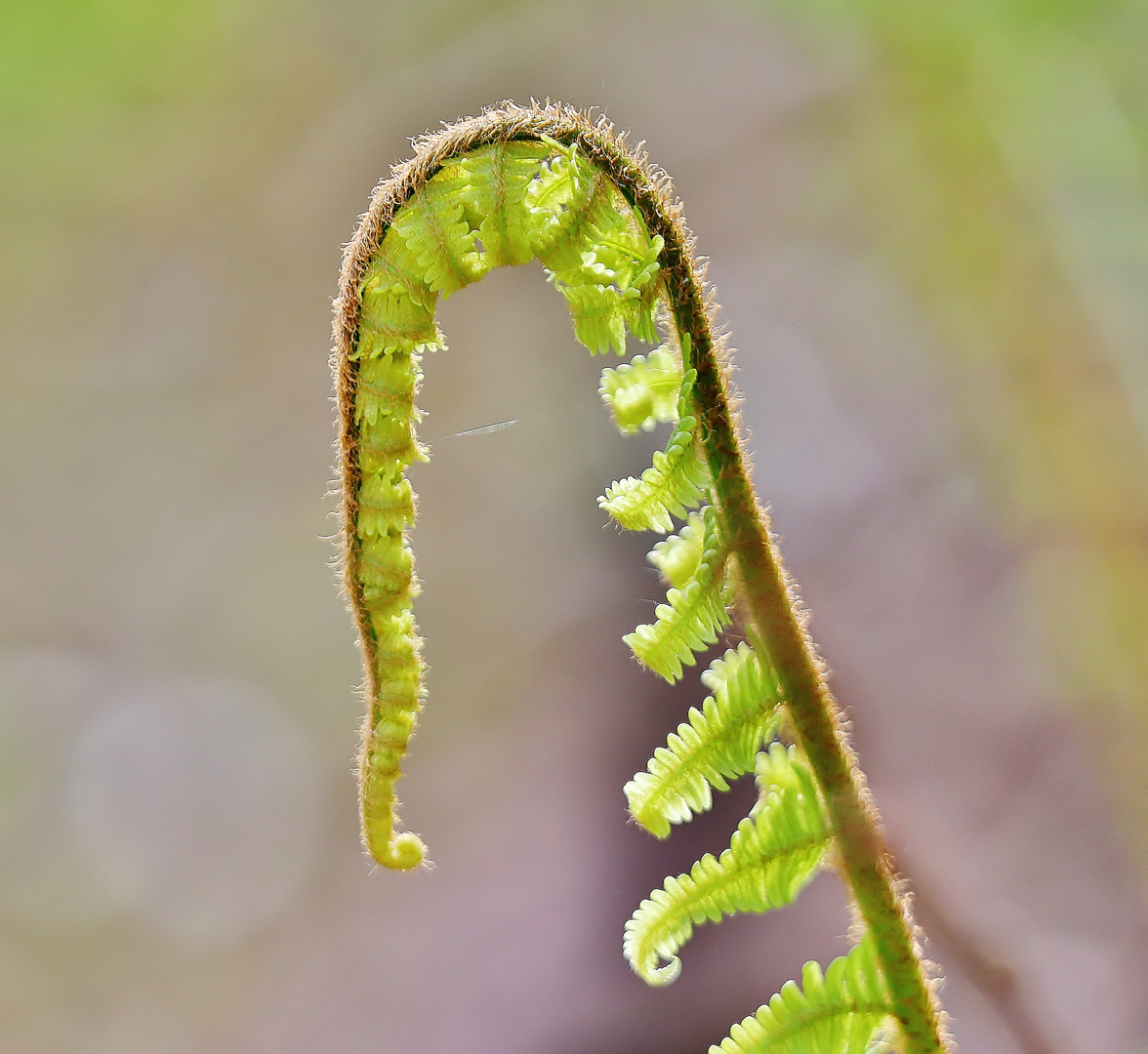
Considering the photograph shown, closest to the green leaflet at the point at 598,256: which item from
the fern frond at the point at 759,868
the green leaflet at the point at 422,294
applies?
the green leaflet at the point at 422,294

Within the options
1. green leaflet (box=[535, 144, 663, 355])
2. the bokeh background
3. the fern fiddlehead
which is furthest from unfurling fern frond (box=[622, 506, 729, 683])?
the bokeh background

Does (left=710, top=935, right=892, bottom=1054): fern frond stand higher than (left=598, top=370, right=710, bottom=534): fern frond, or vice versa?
(left=598, top=370, right=710, bottom=534): fern frond

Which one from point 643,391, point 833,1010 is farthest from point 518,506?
point 833,1010

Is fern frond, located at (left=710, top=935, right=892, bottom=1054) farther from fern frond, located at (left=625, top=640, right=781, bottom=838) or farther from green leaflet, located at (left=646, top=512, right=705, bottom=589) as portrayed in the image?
green leaflet, located at (left=646, top=512, right=705, bottom=589)

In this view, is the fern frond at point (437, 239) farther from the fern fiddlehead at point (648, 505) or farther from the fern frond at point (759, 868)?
the fern frond at point (759, 868)

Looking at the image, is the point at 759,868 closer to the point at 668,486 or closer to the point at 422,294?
the point at 668,486

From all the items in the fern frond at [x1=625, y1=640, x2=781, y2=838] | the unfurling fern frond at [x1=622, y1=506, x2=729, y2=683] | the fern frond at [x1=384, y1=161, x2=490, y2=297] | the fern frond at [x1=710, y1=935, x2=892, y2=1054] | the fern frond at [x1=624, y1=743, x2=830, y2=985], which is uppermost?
the fern frond at [x1=384, y1=161, x2=490, y2=297]

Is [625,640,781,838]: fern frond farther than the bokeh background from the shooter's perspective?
No

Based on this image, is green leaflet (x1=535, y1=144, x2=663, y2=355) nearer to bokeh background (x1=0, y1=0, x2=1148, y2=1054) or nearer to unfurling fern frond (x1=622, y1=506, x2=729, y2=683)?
unfurling fern frond (x1=622, y1=506, x2=729, y2=683)

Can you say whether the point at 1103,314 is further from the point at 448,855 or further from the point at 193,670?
the point at 193,670
